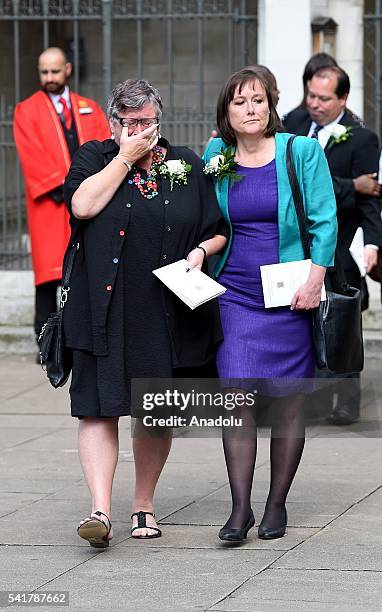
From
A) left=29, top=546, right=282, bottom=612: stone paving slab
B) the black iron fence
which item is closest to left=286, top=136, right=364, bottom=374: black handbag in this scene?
left=29, top=546, right=282, bottom=612: stone paving slab

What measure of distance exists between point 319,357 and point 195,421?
0.67 meters

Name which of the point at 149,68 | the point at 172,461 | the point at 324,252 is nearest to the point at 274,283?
the point at 324,252

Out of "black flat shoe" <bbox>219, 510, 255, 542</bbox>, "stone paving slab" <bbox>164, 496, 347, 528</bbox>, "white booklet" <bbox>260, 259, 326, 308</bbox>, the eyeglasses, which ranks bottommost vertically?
"stone paving slab" <bbox>164, 496, 347, 528</bbox>

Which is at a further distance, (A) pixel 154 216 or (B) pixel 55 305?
(B) pixel 55 305

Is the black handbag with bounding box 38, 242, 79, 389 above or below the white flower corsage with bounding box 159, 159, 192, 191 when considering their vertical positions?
below

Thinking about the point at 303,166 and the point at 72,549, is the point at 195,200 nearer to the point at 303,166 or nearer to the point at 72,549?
the point at 303,166

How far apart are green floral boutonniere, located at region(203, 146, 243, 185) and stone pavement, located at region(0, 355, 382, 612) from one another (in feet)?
4.63

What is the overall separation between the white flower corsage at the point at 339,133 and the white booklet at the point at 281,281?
2297 millimetres

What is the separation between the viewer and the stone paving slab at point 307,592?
4.62 meters

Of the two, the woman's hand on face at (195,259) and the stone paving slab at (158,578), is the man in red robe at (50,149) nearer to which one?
the woman's hand on face at (195,259)

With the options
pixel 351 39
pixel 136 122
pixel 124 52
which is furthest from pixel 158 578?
pixel 124 52

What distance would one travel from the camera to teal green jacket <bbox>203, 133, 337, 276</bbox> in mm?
5516

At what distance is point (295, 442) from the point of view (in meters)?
A: 5.55

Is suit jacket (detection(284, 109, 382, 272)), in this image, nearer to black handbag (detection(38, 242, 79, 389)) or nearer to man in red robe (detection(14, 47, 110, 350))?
man in red robe (detection(14, 47, 110, 350))
